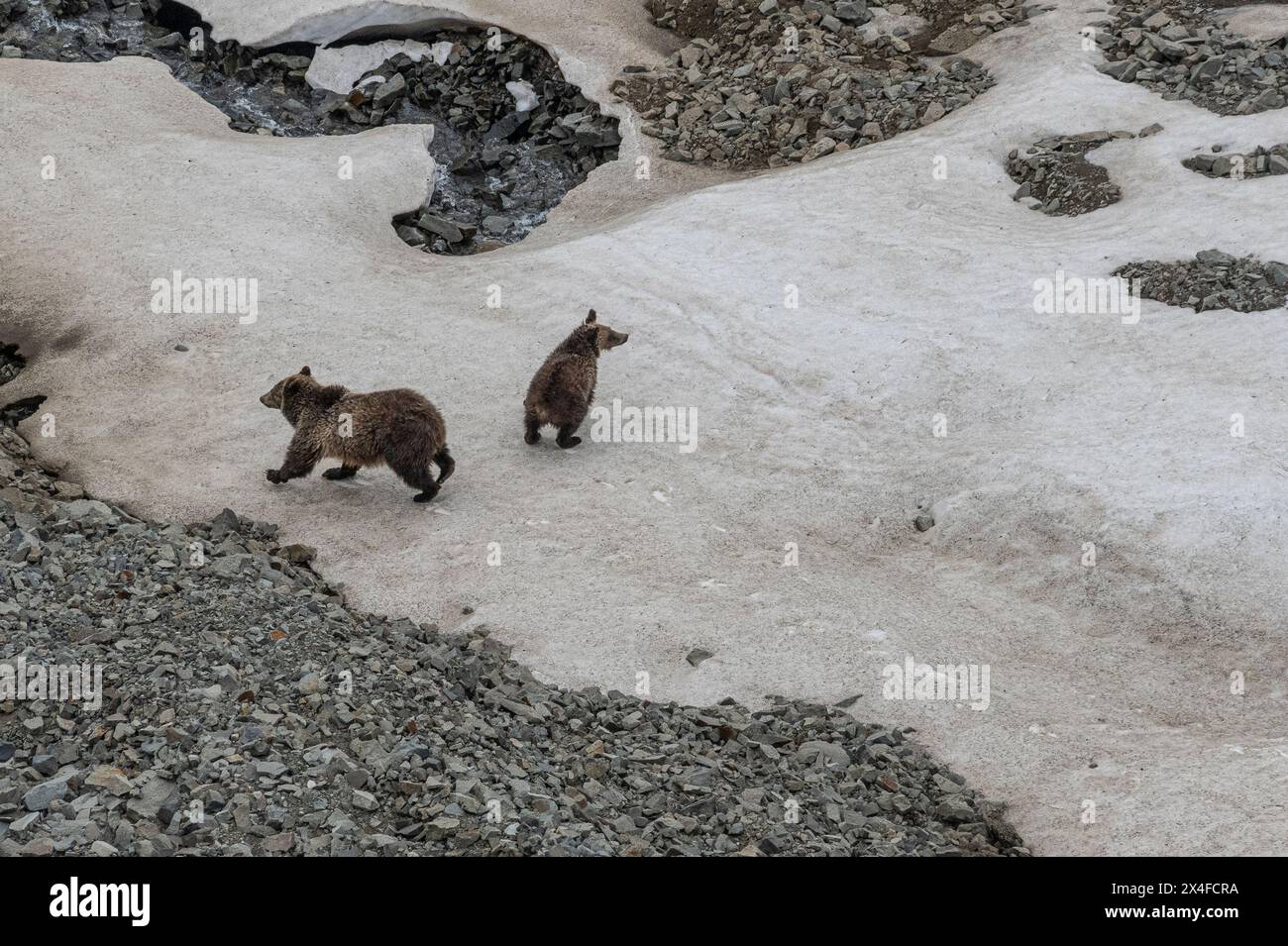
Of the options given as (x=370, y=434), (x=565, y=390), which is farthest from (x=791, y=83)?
(x=370, y=434)

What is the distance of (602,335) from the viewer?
17188 millimetres

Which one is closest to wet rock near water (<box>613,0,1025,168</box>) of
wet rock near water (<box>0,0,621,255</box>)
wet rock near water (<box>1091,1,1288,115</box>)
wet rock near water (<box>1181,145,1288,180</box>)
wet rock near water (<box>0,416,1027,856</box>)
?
wet rock near water (<box>0,0,621,255</box>)

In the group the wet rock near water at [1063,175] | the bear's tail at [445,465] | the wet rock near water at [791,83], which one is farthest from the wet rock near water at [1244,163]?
the bear's tail at [445,465]

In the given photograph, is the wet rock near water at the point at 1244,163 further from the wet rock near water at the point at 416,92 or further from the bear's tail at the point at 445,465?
the bear's tail at the point at 445,465

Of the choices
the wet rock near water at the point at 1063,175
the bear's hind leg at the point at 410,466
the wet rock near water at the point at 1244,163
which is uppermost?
the wet rock near water at the point at 1244,163

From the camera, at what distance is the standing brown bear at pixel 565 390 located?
52.3 feet

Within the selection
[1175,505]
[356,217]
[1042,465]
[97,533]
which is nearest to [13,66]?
[356,217]

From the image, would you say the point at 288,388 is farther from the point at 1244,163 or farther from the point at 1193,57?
the point at 1193,57

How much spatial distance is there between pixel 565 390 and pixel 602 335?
1498 millimetres

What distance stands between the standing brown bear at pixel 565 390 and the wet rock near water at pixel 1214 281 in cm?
858

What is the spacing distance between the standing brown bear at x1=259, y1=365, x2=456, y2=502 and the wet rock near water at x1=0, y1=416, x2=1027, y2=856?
6.22 feet

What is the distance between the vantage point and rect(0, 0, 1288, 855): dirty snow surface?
1229 centimetres

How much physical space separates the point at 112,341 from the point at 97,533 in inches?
240

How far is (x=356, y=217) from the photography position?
75.7ft
